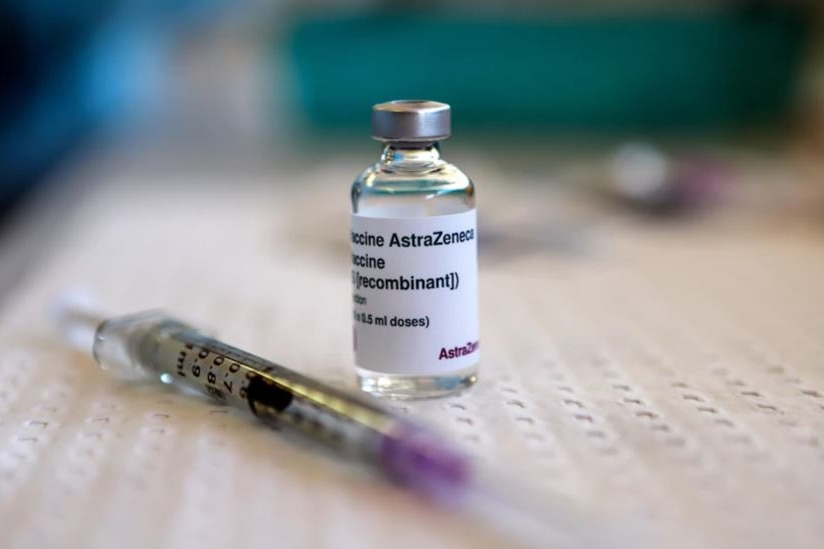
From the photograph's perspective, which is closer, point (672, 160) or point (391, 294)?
point (391, 294)

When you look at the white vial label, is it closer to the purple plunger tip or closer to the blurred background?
the purple plunger tip

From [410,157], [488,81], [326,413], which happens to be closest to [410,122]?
[410,157]

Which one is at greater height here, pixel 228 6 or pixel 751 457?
pixel 228 6

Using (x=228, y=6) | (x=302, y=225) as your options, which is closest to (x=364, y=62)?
(x=228, y=6)

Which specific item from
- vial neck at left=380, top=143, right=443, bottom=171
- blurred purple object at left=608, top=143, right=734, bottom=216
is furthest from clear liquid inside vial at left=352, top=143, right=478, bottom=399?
blurred purple object at left=608, top=143, right=734, bottom=216

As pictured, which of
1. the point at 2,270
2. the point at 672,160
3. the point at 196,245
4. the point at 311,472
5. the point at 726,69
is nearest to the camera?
the point at 311,472

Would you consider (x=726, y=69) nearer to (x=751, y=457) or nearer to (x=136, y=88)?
(x=136, y=88)

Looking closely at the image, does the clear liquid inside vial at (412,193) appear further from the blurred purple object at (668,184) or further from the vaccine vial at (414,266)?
the blurred purple object at (668,184)
